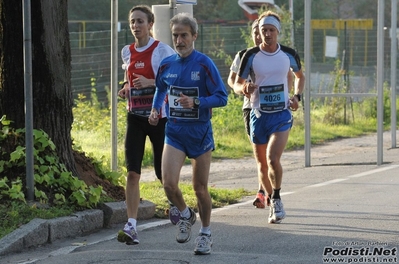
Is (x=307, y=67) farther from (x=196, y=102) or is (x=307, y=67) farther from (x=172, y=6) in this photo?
(x=196, y=102)

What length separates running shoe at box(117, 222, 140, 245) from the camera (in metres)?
8.30

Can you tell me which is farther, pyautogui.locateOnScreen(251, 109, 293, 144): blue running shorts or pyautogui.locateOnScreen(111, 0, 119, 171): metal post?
pyautogui.locateOnScreen(111, 0, 119, 171): metal post

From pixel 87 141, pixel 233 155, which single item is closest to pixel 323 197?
pixel 233 155

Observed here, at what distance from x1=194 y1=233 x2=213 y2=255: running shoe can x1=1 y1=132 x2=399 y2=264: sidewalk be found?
66mm

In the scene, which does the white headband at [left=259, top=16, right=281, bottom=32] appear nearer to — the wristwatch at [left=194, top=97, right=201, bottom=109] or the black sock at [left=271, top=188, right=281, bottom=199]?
the black sock at [left=271, top=188, right=281, bottom=199]

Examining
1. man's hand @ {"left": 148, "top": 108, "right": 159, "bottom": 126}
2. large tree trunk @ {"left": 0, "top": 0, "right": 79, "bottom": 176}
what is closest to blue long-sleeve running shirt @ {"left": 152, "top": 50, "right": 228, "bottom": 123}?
man's hand @ {"left": 148, "top": 108, "right": 159, "bottom": 126}

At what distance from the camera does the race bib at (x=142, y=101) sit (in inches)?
350

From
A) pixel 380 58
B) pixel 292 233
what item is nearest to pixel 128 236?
pixel 292 233

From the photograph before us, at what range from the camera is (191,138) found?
26.5 ft

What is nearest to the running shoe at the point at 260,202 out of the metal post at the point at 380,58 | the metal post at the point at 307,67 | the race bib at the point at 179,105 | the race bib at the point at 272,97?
the race bib at the point at 272,97

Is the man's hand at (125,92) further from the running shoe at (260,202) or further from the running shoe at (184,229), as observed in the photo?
the running shoe at (260,202)

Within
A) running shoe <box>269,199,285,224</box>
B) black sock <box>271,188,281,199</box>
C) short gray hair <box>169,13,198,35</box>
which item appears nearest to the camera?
short gray hair <box>169,13,198,35</box>

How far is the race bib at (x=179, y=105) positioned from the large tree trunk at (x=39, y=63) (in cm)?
209

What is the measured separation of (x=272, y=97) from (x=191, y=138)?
1.99 metres
